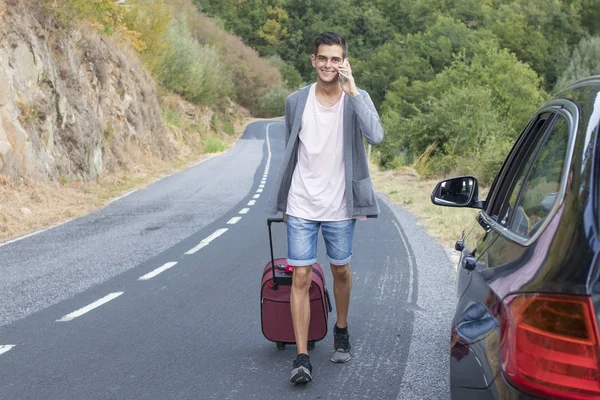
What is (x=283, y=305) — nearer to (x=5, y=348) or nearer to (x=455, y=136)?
(x=5, y=348)

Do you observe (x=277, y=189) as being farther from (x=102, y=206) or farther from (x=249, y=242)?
(x=102, y=206)

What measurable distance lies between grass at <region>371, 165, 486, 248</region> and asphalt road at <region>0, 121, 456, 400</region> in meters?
0.37

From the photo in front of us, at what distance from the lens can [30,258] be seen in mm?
10102

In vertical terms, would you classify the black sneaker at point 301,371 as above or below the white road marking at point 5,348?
above

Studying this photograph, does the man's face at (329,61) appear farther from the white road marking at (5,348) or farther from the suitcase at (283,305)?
the white road marking at (5,348)

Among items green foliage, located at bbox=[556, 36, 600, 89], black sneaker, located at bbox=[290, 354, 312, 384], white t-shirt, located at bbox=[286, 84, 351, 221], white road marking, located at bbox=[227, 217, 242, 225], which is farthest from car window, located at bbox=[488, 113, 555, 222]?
green foliage, located at bbox=[556, 36, 600, 89]

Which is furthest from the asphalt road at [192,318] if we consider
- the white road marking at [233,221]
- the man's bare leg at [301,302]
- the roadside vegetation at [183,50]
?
the roadside vegetation at [183,50]

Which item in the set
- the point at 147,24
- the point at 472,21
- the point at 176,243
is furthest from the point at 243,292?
the point at 472,21

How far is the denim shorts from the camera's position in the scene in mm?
4668

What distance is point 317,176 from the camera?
15.3ft

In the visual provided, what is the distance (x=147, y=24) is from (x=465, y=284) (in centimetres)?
3408

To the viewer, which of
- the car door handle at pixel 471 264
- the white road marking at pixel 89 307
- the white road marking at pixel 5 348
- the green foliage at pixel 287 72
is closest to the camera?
the car door handle at pixel 471 264

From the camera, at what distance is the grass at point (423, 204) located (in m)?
11.7

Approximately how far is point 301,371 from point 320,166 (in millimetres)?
1185
